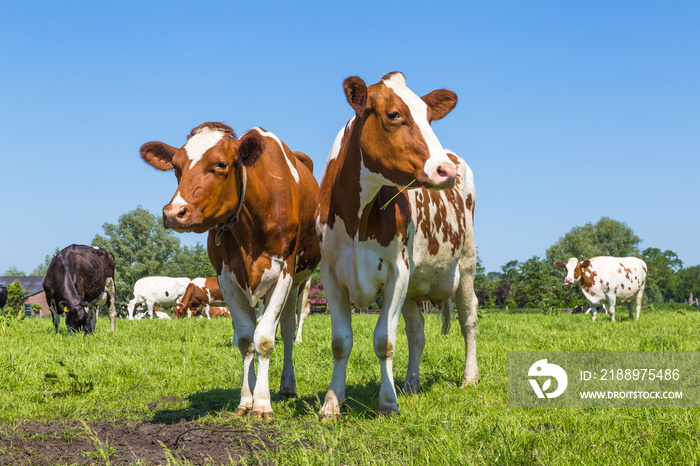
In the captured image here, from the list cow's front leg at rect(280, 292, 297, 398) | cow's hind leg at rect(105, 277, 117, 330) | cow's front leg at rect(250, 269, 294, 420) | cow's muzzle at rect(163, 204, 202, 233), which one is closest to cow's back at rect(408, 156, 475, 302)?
cow's front leg at rect(250, 269, 294, 420)

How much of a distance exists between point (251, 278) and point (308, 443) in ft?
6.02

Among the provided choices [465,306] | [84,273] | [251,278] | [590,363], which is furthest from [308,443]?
[84,273]

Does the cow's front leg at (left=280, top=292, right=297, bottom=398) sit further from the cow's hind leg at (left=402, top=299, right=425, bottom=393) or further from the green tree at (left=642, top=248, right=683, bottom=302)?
the green tree at (left=642, top=248, right=683, bottom=302)

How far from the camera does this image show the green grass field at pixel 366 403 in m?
3.20

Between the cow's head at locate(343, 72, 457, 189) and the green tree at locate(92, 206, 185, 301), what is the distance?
207 ft

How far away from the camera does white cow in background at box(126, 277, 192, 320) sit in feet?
114

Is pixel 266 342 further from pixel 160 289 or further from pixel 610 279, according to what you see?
pixel 160 289

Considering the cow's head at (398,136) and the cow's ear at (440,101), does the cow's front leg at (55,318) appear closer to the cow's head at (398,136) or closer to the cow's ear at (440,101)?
the cow's head at (398,136)

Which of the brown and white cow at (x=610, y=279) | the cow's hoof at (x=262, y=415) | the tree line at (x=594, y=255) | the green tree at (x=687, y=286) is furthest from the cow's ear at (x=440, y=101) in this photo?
the green tree at (x=687, y=286)

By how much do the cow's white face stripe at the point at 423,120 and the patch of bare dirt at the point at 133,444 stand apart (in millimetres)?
2022

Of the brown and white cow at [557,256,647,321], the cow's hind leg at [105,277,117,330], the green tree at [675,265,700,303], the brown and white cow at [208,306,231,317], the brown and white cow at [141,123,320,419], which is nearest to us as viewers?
the brown and white cow at [141,123,320,419]

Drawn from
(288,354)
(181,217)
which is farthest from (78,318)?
(181,217)

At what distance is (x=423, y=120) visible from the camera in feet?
14.0

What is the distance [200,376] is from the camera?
7.14 m
